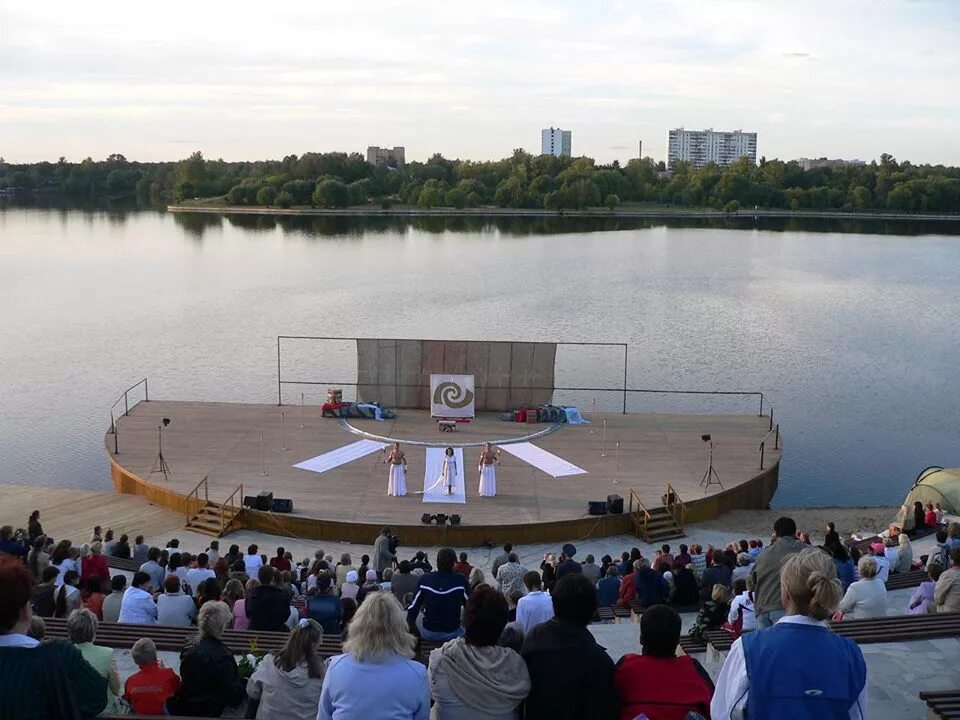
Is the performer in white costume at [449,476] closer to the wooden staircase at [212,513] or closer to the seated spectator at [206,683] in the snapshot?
the wooden staircase at [212,513]

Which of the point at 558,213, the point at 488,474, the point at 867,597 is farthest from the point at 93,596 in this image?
the point at 558,213

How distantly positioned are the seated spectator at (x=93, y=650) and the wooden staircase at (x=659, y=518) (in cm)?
1558

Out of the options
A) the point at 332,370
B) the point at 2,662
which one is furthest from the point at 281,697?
the point at 332,370

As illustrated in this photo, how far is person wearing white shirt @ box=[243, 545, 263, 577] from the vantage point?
13.4 m

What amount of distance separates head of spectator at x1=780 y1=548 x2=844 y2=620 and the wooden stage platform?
1584 centimetres

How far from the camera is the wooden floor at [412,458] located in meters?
21.0

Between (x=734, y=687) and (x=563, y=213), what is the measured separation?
435ft

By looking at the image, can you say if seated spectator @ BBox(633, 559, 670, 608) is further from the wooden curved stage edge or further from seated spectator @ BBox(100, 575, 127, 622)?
the wooden curved stage edge

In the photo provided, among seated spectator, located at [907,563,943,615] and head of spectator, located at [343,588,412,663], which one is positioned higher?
head of spectator, located at [343,588,412,663]

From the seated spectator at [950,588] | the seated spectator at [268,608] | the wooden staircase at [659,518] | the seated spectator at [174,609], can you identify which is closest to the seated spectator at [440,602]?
the seated spectator at [268,608]

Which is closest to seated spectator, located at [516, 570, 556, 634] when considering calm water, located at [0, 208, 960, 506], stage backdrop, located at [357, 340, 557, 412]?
stage backdrop, located at [357, 340, 557, 412]

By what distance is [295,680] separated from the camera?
5691 millimetres

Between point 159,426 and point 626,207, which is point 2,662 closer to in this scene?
point 159,426

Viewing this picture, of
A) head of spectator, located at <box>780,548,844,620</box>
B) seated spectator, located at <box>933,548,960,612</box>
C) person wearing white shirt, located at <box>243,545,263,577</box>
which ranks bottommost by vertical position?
person wearing white shirt, located at <box>243,545,263,577</box>
